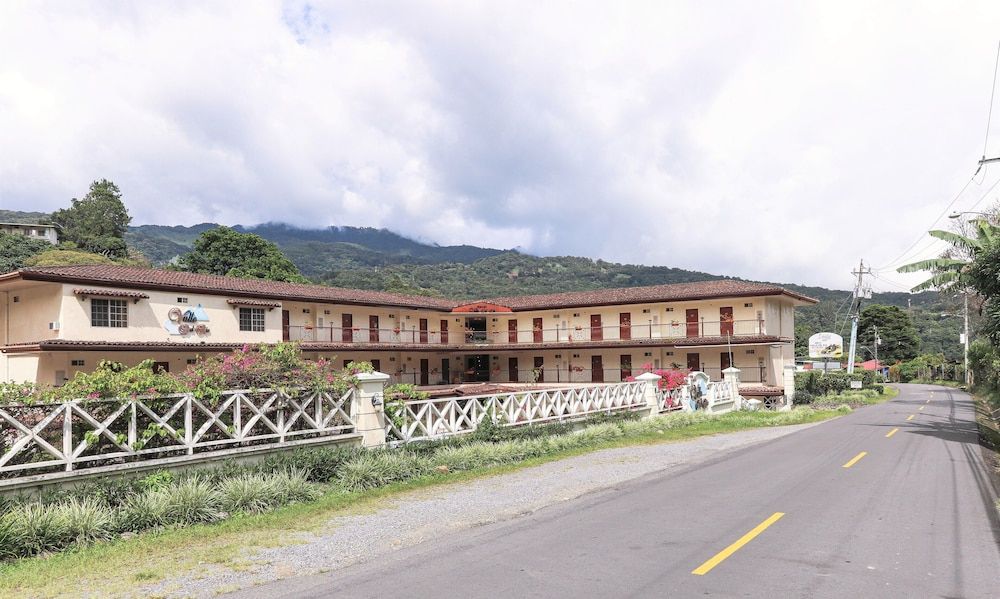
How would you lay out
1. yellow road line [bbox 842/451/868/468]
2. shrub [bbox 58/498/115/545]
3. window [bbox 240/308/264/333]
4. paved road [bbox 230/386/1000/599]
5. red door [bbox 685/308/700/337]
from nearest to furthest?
paved road [bbox 230/386/1000/599]
shrub [bbox 58/498/115/545]
yellow road line [bbox 842/451/868/468]
window [bbox 240/308/264/333]
red door [bbox 685/308/700/337]

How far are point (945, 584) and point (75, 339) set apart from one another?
30237 mm

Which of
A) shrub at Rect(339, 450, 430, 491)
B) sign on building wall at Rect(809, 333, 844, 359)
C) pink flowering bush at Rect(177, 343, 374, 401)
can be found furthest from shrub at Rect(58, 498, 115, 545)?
sign on building wall at Rect(809, 333, 844, 359)

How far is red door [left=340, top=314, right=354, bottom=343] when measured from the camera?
131 feet

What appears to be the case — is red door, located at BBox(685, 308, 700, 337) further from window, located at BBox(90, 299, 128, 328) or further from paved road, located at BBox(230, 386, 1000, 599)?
window, located at BBox(90, 299, 128, 328)

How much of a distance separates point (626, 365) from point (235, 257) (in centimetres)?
4596

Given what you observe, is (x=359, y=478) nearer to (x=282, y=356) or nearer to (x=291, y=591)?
(x=282, y=356)

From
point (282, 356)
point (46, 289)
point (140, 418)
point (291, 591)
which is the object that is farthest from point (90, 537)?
point (46, 289)

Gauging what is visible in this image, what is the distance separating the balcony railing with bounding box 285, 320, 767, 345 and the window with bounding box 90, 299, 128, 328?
928cm

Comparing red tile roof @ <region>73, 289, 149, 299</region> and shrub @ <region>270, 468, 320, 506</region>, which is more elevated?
red tile roof @ <region>73, 289, 149, 299</region>

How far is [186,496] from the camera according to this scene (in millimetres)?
9391

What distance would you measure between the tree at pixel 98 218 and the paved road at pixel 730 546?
3076 inches

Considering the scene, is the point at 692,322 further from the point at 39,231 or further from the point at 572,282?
the point at 572,282

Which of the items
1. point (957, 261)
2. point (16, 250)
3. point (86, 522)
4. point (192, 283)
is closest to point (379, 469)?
point (86, 522)

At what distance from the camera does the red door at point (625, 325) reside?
44.0 meters
